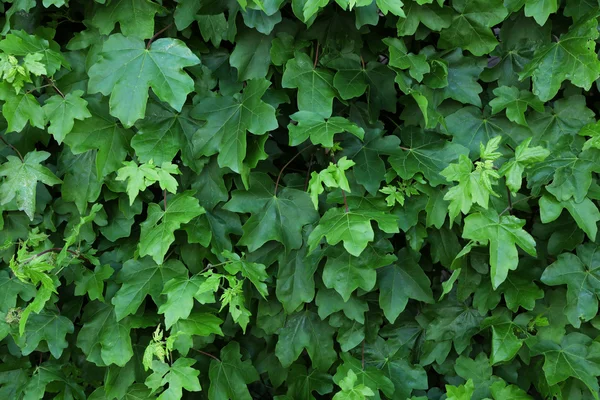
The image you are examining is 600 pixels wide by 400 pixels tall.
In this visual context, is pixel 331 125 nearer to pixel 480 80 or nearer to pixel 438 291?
pixel 480 80

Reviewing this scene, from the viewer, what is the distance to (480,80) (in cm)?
226

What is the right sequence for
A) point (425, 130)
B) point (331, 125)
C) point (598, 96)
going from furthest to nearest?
point (598, 96), point (425, 130), point (331, 125)

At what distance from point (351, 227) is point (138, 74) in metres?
0.88

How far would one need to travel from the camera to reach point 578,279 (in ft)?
7.13

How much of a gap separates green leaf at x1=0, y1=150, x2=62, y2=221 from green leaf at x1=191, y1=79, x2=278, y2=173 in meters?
0.61

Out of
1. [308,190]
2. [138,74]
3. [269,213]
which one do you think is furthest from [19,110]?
[308,190]

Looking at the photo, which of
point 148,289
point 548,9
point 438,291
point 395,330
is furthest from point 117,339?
point 548,9

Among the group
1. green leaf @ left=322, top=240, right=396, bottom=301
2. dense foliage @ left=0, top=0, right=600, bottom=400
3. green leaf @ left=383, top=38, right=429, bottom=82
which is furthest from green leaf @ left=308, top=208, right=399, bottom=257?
green leaf @ left=383, top=38, right=429, bottom=82

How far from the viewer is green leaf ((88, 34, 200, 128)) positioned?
6.45 feet

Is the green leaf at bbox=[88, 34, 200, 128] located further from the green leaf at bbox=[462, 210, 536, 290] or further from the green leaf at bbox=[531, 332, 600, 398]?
the green leaf at bbox=[531, 332, 600, 398]

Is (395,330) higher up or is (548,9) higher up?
(548,9)

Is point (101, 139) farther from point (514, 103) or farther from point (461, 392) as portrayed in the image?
point (461, 392)

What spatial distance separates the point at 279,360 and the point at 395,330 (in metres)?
0.49

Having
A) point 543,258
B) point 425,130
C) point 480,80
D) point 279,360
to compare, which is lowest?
point 279,360
